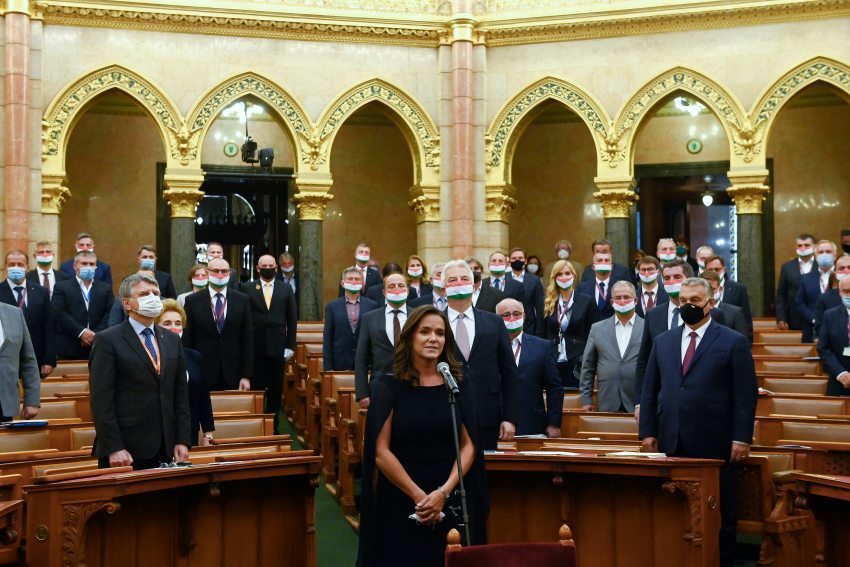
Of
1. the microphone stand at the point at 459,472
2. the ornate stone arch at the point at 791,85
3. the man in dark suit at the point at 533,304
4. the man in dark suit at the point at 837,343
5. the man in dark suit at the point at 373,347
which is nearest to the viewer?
the microphone stand at the point at 459,472

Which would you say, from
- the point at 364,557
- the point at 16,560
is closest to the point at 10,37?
the point at 16,560

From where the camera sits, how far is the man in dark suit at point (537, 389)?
609 centimetres

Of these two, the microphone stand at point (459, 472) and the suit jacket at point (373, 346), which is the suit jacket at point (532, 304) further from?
the microphone stand at point (459, 472)

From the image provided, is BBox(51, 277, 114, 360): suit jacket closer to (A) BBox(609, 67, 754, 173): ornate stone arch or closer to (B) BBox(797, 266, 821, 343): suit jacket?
(B) BBox(797, 266, 821, 343): suit jacket

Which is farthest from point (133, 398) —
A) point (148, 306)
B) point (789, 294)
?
point (789, 294)

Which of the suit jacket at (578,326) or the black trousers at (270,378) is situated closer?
the suit jacket at (578,326)

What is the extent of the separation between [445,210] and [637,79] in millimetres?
2506

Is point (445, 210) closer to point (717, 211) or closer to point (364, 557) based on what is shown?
point (717, 211)

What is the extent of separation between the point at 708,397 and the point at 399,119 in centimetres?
837

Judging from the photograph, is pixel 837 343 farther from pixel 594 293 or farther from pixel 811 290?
pixel 811 290

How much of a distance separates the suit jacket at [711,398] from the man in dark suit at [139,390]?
84.0 inches

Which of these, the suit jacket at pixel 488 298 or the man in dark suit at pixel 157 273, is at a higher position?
the man in dark suit at pixel 157 273

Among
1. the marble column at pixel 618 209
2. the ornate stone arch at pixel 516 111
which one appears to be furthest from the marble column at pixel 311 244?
the marble column at pixel 618 209

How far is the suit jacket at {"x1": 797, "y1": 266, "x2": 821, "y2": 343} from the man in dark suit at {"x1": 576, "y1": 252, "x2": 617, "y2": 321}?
6.00 ft
